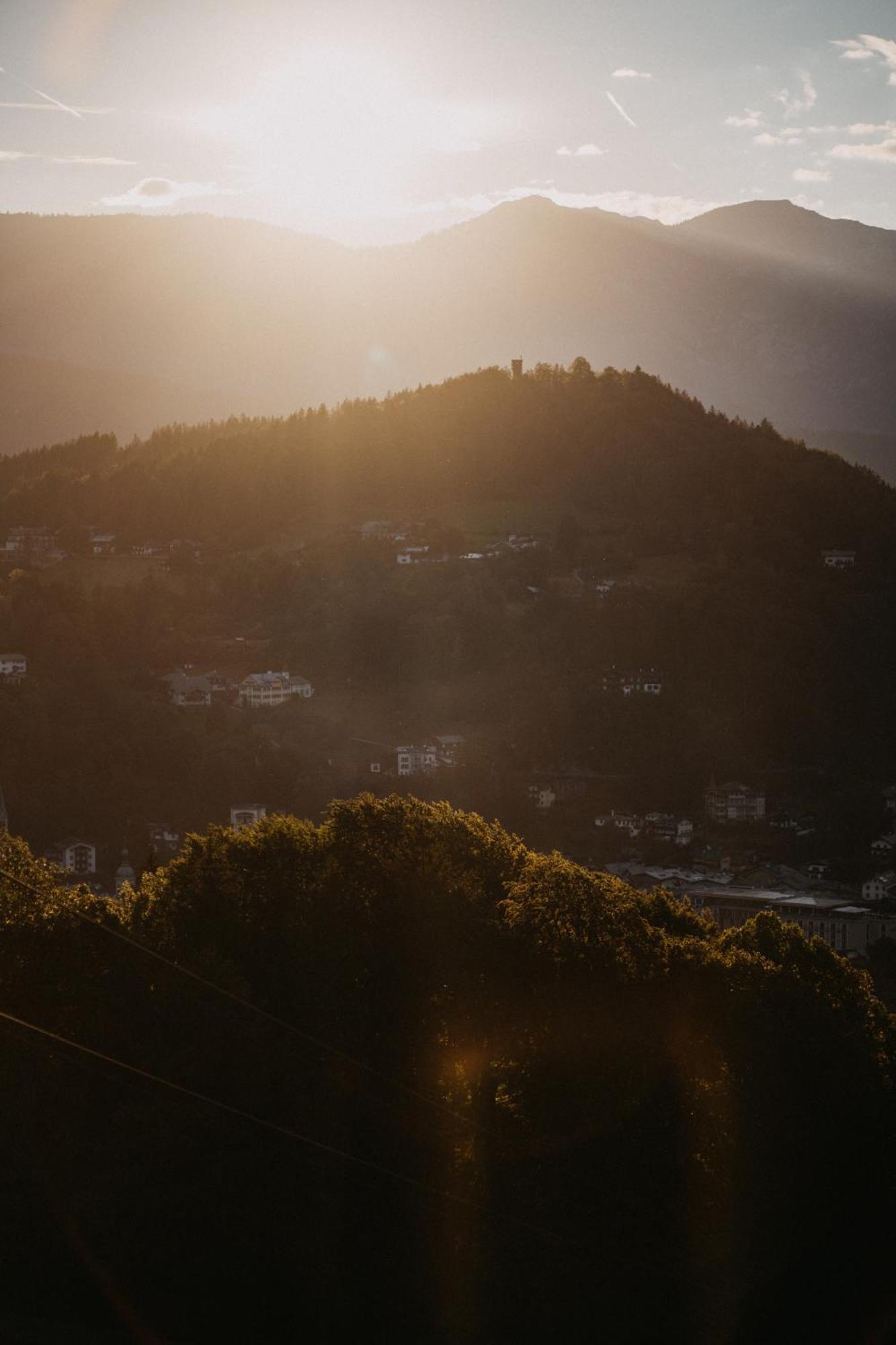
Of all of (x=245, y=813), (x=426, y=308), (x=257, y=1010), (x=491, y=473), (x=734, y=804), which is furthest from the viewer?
(x=426, y=308)

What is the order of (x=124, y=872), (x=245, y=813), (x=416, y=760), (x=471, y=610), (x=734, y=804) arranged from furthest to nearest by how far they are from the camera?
(x=471, y=610), (x=416, y=760), (x=734, y=804), (x=245, y=813), (x=124, y=872)

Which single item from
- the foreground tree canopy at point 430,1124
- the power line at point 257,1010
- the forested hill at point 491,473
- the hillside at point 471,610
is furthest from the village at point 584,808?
the forested hill at point 491,473

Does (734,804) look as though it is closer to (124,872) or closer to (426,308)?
(124,872)

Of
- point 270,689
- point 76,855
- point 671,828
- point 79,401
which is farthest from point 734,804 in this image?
point 79,401

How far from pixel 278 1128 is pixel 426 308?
309 ft

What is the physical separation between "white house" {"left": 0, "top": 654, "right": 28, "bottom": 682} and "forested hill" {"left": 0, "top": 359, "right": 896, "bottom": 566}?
14.8 meters

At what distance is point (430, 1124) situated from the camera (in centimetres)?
1165

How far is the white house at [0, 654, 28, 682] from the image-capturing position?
37.2 metres

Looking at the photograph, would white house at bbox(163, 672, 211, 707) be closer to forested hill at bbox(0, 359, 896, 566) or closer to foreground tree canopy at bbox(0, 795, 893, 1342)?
forested hill at bbox(0, 359, 896, 566)

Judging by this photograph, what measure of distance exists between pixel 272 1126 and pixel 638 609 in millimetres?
33568

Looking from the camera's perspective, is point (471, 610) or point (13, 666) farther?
point (471, 610)

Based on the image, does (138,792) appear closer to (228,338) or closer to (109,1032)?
(109,1032)

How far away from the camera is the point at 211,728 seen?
114ft

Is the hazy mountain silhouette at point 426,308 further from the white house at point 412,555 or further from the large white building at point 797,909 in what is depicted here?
the large white building at point 797,909
